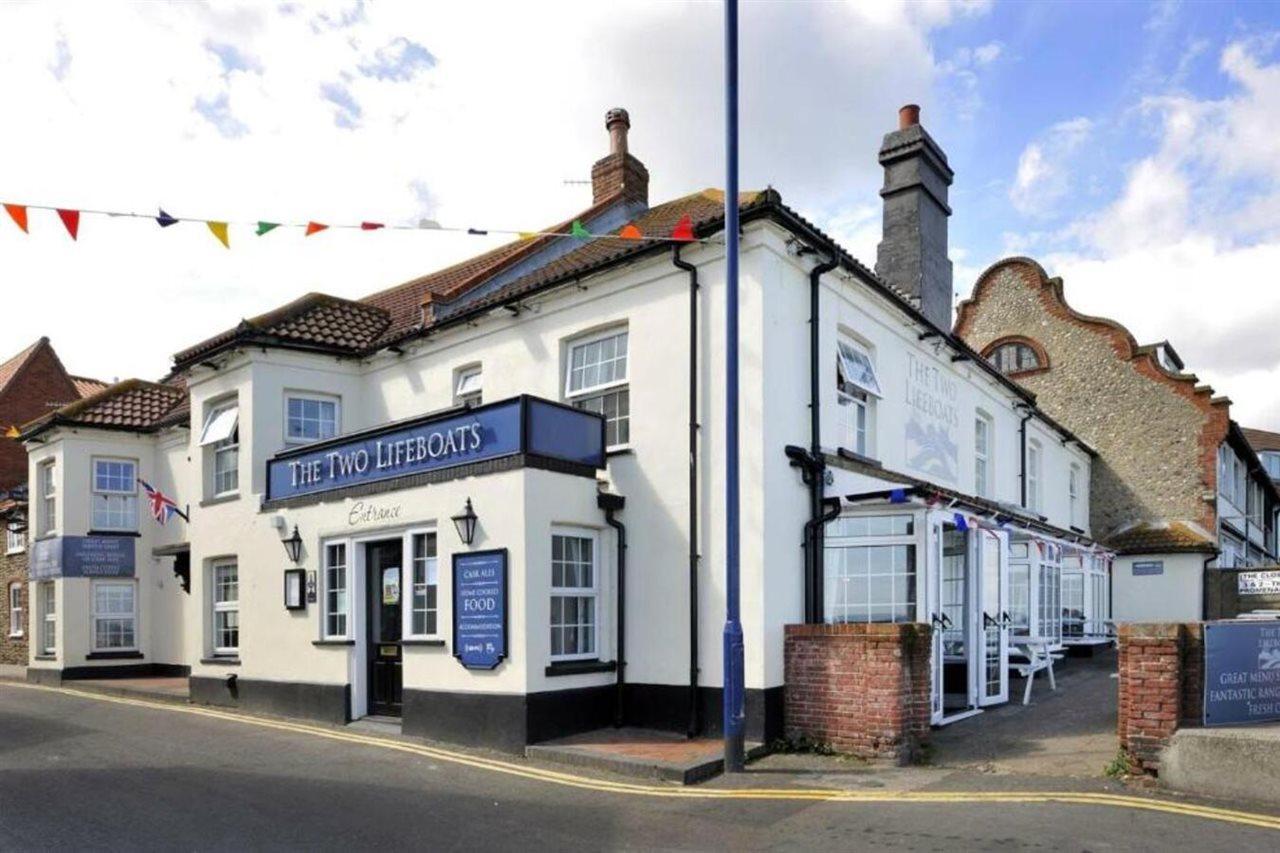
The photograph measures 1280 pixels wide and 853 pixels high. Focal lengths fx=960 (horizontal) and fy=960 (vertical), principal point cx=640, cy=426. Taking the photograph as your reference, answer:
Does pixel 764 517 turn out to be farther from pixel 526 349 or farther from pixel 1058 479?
pixel 1058 479

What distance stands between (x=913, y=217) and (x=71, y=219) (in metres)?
14.3

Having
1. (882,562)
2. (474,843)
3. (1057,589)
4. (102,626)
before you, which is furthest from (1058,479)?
(102,626)

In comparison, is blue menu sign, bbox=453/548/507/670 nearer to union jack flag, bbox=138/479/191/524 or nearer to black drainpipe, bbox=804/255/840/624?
black drainpipe, bbox=804/255/840/624

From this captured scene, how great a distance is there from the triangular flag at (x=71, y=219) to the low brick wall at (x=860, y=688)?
28.2 feet

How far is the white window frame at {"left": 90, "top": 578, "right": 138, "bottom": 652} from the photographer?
20969mm

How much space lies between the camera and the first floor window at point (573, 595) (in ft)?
36.9

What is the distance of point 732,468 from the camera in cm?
961

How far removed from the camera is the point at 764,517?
10.6m

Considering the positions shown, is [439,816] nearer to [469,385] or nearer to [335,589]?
[335,589]

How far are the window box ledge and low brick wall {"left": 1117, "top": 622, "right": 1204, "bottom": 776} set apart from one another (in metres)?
5.52

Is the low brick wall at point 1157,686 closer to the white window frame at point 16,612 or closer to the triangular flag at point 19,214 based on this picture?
the triangular flag at point 19,214

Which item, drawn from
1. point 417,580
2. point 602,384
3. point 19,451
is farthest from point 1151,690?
point 19,451

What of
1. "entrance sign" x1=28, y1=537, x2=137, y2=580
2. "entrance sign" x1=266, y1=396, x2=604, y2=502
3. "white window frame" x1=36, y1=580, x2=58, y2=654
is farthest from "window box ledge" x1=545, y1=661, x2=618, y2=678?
"white window frame" x1=36, y1=580, x2=58, y2=654

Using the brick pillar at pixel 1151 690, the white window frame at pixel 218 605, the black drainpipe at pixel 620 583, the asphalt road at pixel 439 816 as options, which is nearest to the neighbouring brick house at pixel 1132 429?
the brick pillar at pixel 1151 690
